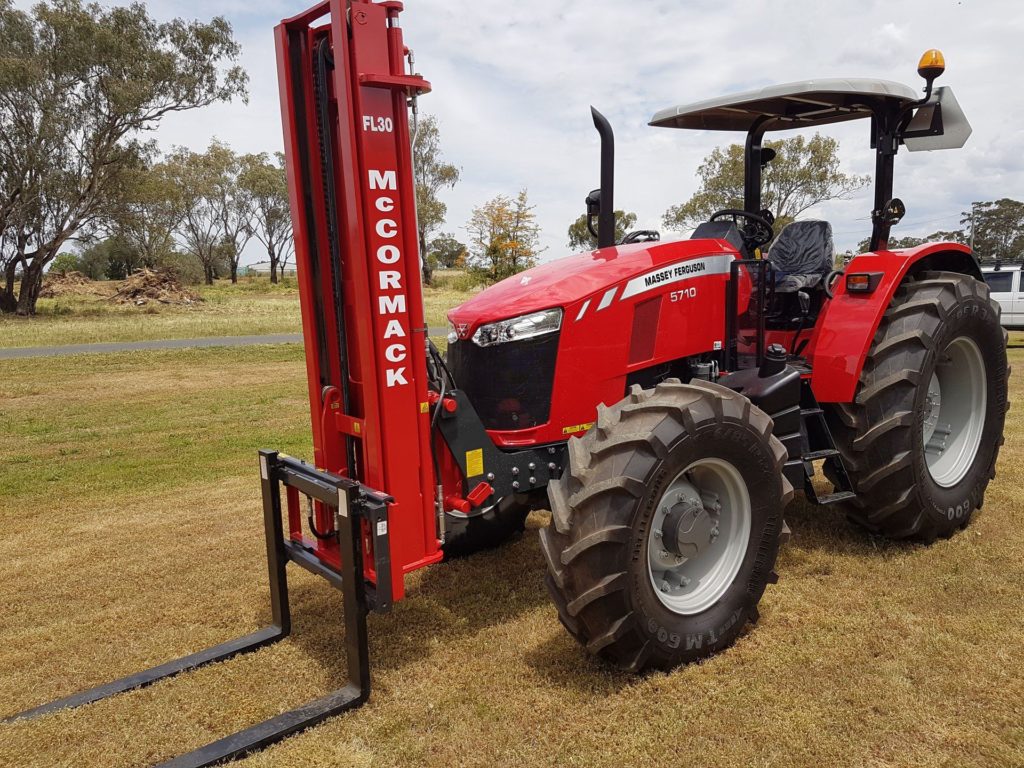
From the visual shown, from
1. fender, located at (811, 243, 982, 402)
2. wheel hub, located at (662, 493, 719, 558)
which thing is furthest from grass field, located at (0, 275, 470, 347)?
wheel hub, located at (662, 493, 719, 558)

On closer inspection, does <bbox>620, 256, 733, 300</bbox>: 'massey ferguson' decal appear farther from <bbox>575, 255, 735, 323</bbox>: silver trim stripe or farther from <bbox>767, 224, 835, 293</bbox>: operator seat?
<bbox>767, 224, 835, 293</bbox>: operator seat

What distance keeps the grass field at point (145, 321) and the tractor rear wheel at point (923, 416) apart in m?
16.9

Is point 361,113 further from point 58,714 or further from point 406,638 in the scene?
point 58,714

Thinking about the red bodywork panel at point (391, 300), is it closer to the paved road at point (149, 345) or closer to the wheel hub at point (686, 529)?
the wheel hub at point (686, 529)

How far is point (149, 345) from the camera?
17.1m

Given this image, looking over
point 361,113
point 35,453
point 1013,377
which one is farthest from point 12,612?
point 1013,377

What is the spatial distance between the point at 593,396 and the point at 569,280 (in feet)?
1.82

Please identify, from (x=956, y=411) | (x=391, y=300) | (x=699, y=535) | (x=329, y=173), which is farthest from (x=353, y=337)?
(x=956, y=411)

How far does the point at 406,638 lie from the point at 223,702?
2.72ft

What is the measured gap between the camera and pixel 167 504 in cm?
585

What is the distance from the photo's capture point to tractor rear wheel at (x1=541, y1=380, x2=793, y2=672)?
2.97 m

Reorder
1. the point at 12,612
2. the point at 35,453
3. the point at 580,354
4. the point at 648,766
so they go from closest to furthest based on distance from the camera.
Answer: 1. the point at 648,766
2. the point at 580,354
3. the point at 12,612
4. the point at 35,453

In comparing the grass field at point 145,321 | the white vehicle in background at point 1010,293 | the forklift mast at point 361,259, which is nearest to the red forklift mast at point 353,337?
the forklift mast at point 361,259

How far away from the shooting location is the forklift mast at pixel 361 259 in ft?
9.49
